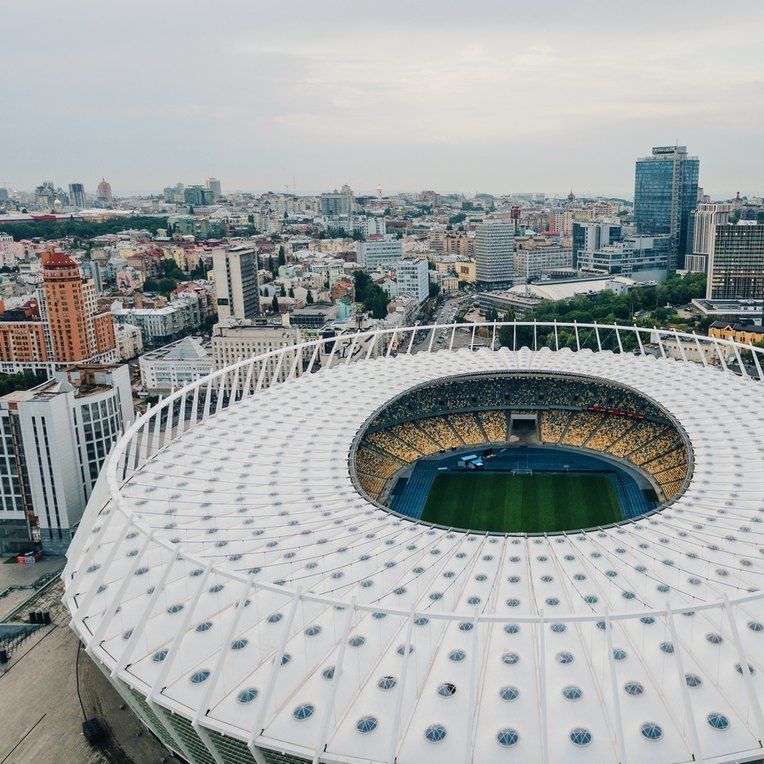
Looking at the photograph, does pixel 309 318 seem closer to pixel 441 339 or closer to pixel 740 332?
pixel 441 339

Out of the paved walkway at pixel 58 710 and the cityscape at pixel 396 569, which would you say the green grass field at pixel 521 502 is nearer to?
the cityscape at pixel 396 569

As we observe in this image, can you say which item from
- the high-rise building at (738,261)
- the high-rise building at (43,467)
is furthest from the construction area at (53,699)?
the high-rise building at (738,261)

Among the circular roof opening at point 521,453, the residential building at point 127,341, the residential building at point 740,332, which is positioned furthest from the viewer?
the residential building at point 127,341

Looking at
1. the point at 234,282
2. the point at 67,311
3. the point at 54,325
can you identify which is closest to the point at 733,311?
the point at 234,282

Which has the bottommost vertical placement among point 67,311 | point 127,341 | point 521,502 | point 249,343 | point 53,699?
point 53,699

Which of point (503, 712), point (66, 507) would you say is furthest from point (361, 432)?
point (503, 712)

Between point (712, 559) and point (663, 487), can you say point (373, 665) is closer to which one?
point (712, 559)

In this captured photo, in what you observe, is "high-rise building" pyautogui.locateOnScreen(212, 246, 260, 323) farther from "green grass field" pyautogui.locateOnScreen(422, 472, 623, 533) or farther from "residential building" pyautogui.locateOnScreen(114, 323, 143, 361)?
"green grass field" pyautogui.locateOnScreen(422, 472, 623, 533)
